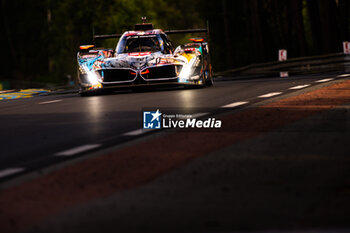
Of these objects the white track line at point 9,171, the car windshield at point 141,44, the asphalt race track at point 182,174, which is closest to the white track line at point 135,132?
the asphalt race track at point 182,174

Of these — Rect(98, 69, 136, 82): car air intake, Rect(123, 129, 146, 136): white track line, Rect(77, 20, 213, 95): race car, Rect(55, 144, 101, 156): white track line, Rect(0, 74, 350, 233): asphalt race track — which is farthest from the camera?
Rect(98, 69, 136, 82): car air intake

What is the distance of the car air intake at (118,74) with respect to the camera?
20.3 metres

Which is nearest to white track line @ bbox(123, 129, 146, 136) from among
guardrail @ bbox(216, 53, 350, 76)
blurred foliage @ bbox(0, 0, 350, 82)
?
guardrail @ bbox(216, 53, 350, 76)

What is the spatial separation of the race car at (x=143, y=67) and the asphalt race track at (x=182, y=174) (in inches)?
249

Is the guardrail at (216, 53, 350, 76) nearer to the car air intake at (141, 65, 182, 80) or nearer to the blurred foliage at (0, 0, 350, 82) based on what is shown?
the blurred foliage at (0, 0, 350, 82)

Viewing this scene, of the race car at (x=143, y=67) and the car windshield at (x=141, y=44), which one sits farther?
the car windshield at (x=141, y=44)

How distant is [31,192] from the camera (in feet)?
23.8

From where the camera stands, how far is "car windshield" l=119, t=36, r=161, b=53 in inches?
836

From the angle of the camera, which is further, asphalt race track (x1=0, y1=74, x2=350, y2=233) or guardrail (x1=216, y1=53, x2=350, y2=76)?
guardrail (x1=216, y1=53, x2=350, y2=76)

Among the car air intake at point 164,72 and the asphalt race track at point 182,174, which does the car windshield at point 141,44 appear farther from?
the asphalt race track at point 182,174

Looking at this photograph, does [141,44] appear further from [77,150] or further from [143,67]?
[77,150]

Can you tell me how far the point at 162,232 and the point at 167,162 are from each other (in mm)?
2823

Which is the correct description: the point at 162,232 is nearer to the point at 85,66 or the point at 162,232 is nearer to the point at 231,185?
the point at 231,185

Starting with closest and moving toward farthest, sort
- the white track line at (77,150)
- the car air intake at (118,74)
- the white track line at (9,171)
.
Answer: the white track line at (9,171), the white track line at (77,150), the car air intake at (118,74)
